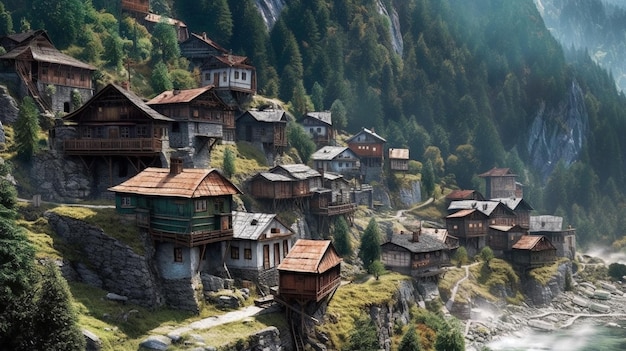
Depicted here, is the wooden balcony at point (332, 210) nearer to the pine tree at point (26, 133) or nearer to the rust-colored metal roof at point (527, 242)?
the rust-colored metal roof at point (527, 242)

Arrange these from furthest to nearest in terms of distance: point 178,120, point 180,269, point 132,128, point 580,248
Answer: point 580,248, point 178,120, point 132,128, point 180,269

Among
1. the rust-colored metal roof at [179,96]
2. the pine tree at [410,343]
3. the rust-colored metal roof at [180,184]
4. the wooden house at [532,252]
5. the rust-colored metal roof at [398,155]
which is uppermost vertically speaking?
the rust-colored metal roof at [179,96]

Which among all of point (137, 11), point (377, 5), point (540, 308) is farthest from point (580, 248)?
point (137, 11)

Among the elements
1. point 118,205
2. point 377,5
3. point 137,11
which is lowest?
point 118,205

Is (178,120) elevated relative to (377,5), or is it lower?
lower

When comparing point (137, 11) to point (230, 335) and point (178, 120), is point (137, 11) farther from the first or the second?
point (230, 335)

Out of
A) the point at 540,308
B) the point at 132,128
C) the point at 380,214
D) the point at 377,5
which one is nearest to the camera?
the point at 132,128

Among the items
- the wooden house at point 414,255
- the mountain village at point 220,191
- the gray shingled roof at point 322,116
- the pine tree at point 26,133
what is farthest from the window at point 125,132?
the gray shingled roof at point 322,116
